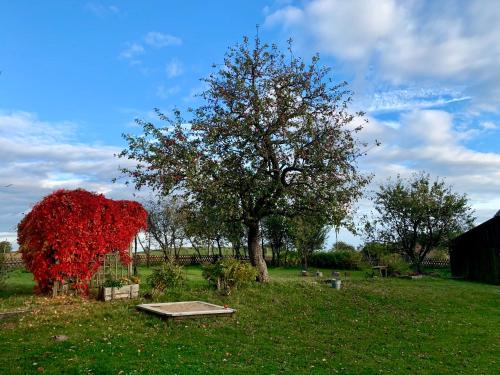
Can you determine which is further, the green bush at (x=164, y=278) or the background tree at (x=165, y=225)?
the background tree at (x=165, y=225)

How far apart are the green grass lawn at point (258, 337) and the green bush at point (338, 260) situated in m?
17.5

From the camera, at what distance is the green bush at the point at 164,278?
14289 millimetres

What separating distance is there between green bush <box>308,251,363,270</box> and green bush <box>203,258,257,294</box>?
18.6 meters

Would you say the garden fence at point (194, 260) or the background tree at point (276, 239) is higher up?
the background tree at point (276, 239)

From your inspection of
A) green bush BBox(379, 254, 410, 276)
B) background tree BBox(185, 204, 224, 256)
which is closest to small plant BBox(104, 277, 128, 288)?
background tree BBox(185, 204, 224, 256)

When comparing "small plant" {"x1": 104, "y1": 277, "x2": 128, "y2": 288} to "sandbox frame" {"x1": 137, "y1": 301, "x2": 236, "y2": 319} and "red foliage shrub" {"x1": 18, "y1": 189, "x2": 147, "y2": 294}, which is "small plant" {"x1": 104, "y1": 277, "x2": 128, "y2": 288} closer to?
"red foliage shrub" {"x1": 18, "y1": 189, "x2": 147, "y2": 294}

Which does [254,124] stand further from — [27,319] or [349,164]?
[27,319]

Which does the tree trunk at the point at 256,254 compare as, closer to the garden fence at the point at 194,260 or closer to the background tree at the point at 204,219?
the background tree at the point at 204,219

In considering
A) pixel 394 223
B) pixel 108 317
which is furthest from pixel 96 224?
pixel 394 223

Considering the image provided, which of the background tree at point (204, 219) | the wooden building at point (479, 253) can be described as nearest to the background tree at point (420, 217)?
the wooden building at point (479, 253)

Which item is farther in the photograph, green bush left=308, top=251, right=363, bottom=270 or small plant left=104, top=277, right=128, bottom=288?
green bush left=308, top=251, right=363, bottom=270

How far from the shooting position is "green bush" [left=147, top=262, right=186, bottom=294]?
14.3 meters

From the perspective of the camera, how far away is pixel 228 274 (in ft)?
49.9

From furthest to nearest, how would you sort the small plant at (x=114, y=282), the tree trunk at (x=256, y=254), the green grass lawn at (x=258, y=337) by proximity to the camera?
the tree trunk at (x=256, y=254) < the small plant at (x=114, y=282) < the green grass lawn at (x=258, y=337)
